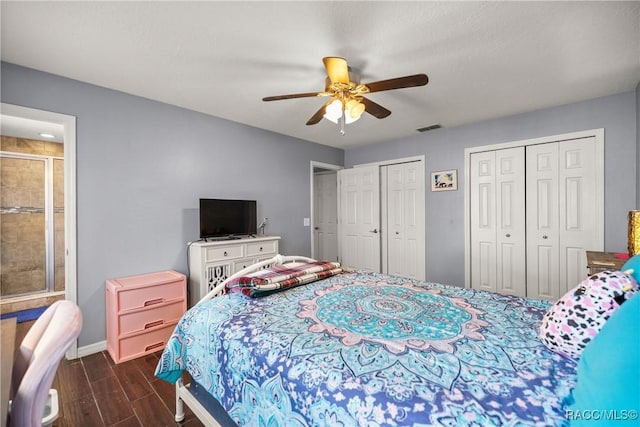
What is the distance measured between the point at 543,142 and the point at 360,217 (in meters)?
2.67

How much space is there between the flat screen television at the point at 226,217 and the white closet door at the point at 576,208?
12.4 feet

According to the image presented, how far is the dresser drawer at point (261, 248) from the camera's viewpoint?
3.34 m

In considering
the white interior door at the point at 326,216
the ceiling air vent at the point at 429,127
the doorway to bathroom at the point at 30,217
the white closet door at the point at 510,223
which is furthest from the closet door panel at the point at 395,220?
the doorway to bathroom at the point at 30,217

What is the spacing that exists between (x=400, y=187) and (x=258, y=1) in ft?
11.3

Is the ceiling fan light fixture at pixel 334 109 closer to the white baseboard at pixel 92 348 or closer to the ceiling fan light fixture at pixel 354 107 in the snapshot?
the ceiling fan light fixture at pixel 354 107

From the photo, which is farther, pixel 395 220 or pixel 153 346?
pixel 395 220

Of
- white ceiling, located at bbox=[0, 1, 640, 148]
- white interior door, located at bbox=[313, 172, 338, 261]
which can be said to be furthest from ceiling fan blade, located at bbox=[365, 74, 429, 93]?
white interior door, located at bbox=[313, 172, 338, 261]

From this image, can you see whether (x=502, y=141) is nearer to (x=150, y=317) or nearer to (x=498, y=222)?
(x=498, y=222)

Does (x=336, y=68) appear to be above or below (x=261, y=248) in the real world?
above

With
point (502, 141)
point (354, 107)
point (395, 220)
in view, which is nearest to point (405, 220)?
point (395, 220)

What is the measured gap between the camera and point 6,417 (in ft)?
2.35

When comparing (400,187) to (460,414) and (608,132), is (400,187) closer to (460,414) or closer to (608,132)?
(608,132)

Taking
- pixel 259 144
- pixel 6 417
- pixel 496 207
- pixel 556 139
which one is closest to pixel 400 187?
pixel 496 207

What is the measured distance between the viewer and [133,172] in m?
2.72
